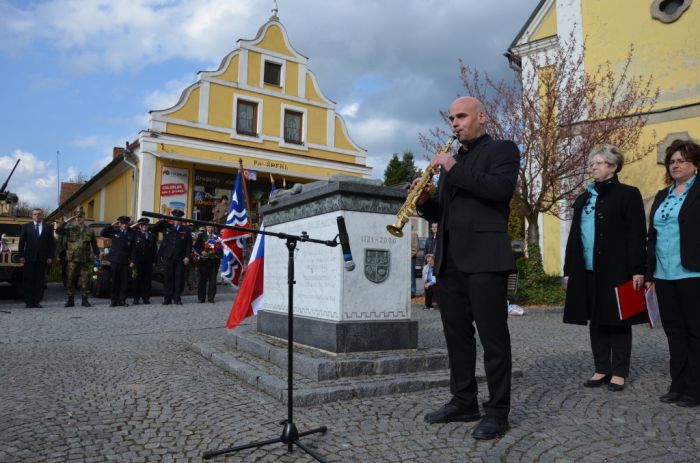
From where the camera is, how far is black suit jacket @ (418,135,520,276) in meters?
3.23

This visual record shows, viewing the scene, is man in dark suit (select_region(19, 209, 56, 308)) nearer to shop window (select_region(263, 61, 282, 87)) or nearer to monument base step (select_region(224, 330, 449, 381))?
monument base step (select_region(224, 330, 449, 381))

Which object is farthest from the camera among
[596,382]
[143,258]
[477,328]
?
[143,258]

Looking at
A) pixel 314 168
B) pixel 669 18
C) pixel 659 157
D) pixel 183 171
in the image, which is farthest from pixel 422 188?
pixel 314 168

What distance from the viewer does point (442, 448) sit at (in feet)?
10.1

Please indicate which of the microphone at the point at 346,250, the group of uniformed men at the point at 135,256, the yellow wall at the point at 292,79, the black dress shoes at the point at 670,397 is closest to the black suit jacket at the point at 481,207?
the microphone at the point at 346,250

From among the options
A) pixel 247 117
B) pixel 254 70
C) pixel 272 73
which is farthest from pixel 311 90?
pixel 247 117

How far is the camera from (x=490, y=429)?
126 inches

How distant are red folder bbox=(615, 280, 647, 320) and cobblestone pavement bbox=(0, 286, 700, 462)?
663mm

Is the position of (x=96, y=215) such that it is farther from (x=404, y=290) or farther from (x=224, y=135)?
(x=404, y=290)

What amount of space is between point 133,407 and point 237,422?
0.91 meters

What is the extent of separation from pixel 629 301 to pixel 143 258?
11.2 m

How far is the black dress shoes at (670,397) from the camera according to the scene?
4.06 metres

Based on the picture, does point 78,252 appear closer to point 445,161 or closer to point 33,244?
point 33,244

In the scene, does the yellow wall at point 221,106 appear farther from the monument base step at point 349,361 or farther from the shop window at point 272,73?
the monument base step at point 349,361
